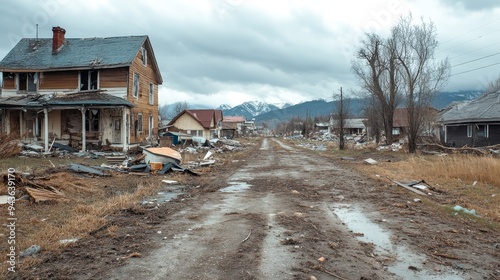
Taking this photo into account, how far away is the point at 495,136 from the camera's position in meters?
→ 27.0

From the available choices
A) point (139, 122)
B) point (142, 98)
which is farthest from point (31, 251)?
point (142, 98)

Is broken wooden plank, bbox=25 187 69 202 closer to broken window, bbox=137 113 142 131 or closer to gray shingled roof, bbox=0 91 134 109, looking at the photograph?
gray shingled roof, bbox=0 91 134 109

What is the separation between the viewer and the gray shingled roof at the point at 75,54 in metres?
23.5

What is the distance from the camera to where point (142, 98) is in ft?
87.6

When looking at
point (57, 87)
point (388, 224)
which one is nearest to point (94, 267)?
point (388, 224)

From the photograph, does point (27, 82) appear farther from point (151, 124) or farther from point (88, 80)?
point (151, 124)

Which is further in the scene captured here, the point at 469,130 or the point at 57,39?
the point at 469,130

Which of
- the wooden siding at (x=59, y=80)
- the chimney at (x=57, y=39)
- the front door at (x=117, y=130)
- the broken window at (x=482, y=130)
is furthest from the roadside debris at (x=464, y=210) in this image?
the chimney at (x=57, y=39)

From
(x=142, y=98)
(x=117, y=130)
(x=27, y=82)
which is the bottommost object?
(x=117, y=130)

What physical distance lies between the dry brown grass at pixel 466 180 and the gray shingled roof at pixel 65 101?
591 inches

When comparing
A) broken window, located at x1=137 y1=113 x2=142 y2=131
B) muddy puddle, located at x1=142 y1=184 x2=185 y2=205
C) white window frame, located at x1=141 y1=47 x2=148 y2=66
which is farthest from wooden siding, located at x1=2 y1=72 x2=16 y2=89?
muddy puddle, located at x1=142 y1=184 x2=185 y2=205

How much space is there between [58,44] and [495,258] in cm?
2789

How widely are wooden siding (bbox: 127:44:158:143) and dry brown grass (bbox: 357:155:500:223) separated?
1624cm

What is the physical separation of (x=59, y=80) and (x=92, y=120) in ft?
11.4
